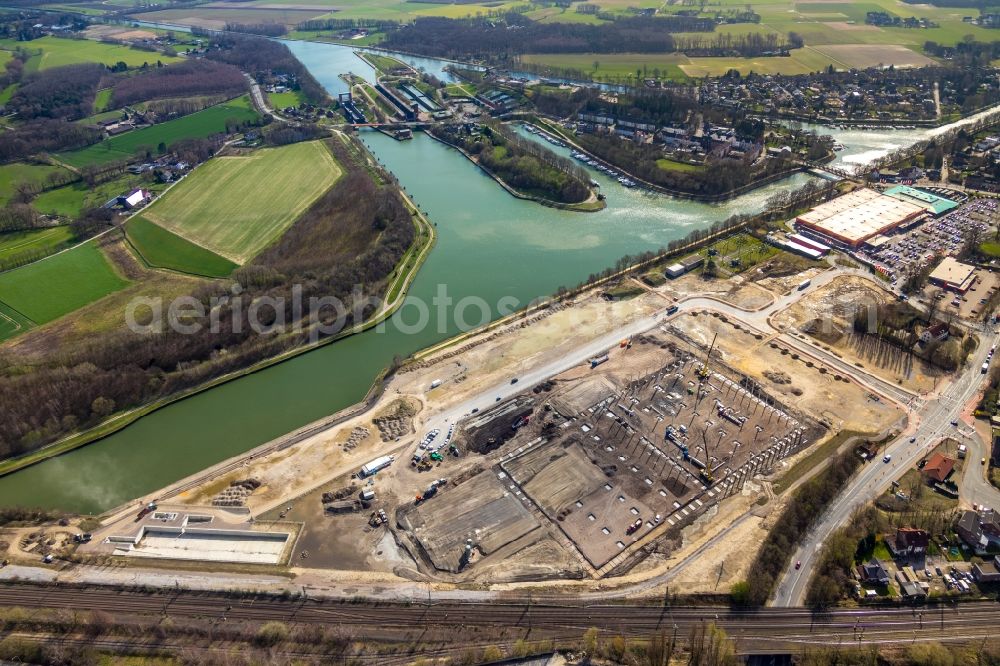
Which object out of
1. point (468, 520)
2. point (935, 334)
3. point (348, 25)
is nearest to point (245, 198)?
point (468, 520)

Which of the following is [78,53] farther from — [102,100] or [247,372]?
[247,372]

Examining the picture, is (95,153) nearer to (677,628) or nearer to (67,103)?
(67,103)

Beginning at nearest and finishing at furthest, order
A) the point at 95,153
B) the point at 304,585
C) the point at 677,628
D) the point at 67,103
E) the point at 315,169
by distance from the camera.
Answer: the point at 677,628 → the point at 304,585 → the point at 315,169 → the point at 95,153 → the point at 67,103

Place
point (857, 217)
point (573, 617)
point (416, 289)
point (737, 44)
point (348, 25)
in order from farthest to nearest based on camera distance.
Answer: point (348, 25) < point (737, 44) < point (857, 217) < point (416, 289) < point (573, 617)

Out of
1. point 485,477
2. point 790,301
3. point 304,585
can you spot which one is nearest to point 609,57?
point 790,301

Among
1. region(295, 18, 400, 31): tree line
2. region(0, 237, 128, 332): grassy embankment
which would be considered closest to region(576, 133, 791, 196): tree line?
region(0, 237, 128, 332): grassy embankment

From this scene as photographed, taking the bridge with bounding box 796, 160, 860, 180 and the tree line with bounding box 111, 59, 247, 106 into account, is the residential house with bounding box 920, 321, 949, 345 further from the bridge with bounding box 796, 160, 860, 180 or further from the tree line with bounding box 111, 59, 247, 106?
the tree line with bounding box 111, 59, 247, 106
